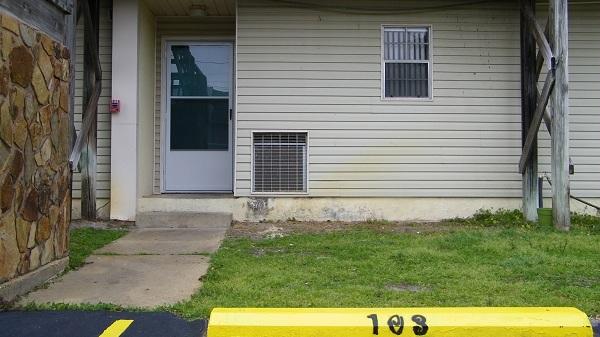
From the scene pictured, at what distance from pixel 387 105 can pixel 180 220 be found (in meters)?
3.84

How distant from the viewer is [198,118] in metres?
10.0

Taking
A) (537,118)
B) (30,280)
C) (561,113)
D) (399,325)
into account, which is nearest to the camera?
(399,325)

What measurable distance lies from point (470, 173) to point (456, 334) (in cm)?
580

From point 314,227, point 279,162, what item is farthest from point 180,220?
point 314,227

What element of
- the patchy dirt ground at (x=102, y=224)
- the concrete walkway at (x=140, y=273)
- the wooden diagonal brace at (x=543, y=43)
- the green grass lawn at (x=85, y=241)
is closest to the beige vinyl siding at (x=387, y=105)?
the wooden diagonal brace at (x=543, y=43)

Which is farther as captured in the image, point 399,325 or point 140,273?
point 140,273

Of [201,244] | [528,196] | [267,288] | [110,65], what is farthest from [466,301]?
[110,65]

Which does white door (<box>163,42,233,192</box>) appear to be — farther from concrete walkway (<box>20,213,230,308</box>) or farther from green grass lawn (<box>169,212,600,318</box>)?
green grass lawn (<box>169,212,600,318</box>)

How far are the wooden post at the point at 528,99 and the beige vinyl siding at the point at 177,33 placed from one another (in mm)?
4964

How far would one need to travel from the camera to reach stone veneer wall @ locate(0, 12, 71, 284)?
14.8 ft

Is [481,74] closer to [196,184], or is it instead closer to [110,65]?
[196,184]

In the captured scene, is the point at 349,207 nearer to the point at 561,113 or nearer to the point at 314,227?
the point at 314,227

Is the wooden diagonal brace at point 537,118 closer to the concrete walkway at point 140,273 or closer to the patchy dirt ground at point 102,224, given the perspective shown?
the concrete walkway at point 140,273

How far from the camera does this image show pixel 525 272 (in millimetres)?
5598
